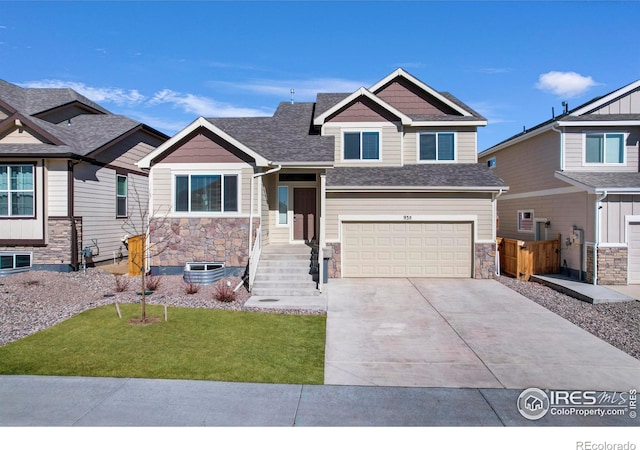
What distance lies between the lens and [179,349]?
7.30 m

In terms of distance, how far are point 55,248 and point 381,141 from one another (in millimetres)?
12316

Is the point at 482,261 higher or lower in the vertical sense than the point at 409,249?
lower

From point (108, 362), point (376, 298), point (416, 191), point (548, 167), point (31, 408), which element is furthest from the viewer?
point (548, 167)

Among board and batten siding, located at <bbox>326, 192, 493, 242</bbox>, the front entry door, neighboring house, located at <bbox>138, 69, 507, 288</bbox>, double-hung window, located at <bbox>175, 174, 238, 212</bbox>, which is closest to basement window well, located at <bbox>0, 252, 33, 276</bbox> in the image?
neighboring house, located at <bbox>138, 69, 507, 288</bbox>

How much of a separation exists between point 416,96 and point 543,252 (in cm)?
800

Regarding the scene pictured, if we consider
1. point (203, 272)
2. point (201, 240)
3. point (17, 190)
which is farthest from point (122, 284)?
point (17, 190)

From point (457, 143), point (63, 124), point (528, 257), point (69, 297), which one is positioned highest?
point (63, 124)

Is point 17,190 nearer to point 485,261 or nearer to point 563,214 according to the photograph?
point 485,261

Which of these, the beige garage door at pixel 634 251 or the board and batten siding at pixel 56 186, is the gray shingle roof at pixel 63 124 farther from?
the beige garage door at pixel 634 251

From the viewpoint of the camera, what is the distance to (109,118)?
19.2m

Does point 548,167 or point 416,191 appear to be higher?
point 548,167

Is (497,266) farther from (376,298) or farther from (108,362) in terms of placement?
(108,362)

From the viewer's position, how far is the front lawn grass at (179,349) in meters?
6.31

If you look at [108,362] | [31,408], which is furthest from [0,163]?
[31,408]
